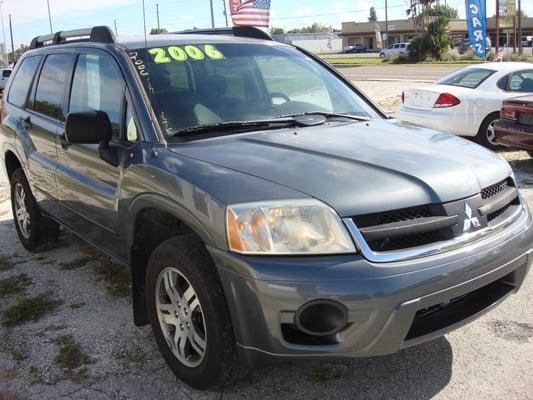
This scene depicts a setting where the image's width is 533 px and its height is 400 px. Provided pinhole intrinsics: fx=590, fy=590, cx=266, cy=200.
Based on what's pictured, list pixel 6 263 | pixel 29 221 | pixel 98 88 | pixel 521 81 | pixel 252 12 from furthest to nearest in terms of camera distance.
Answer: pixel 252 12 < pixel 521 81 < pixel 29 221 < pixel 6 263 < pixel 98 88

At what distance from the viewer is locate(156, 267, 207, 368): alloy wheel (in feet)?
9.58

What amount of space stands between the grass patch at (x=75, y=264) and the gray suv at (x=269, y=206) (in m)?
0.94

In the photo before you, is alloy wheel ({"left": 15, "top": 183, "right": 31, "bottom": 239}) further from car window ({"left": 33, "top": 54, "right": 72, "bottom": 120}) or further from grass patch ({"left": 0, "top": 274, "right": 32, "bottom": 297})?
car window ({"left": 33, "top": 54, "right": 72, "bottom": 120})

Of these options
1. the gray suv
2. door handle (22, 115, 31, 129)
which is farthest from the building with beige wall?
the gray suv

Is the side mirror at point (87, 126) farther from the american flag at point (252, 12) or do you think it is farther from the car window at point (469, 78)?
the american flag at point (252, 12)

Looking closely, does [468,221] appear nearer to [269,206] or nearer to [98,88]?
[269,206]

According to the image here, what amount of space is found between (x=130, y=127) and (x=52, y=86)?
1.61m

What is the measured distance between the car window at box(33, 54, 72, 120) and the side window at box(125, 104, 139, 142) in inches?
46.2

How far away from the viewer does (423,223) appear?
261 cm

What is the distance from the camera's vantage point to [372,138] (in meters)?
3.35

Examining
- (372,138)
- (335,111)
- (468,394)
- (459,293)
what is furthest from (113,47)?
(468,394)

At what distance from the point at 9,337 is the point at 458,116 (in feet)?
25.4

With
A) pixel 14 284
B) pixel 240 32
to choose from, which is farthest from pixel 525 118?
pixel 14 284

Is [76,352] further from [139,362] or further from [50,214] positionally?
[50,214]
